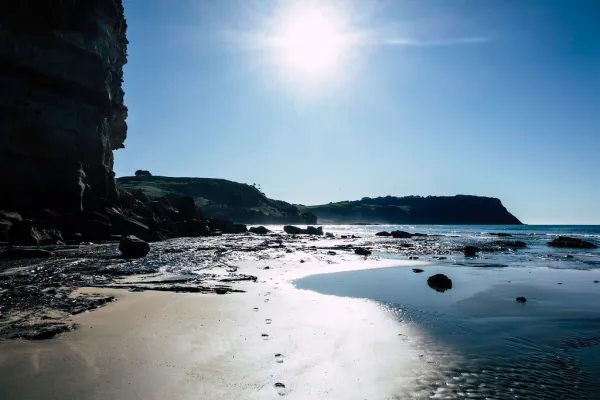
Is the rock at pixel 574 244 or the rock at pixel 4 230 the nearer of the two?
the rock at pixel 4 230

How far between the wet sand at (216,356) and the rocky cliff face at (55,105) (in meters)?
40.0

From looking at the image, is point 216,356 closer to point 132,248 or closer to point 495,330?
point 495,330

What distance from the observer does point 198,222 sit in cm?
6725

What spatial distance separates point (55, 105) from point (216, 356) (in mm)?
51581

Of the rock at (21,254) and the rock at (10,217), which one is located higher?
the rock at (10,217)

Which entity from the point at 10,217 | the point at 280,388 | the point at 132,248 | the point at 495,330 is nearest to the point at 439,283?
the point at 495,330

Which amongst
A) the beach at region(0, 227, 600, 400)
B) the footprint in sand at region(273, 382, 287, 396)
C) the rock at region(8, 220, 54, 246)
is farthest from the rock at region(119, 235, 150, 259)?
the footprint in sand at region(273, 382, 287, 396)

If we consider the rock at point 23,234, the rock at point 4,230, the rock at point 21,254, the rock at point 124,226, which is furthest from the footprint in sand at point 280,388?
the rock at point 124,226

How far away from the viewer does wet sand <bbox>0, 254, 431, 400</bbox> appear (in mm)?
5797

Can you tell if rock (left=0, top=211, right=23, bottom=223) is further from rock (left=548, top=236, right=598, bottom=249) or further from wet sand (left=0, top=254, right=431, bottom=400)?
rock (left=548, top=236, right=598, bottom=249)

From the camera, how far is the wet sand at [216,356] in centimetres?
580

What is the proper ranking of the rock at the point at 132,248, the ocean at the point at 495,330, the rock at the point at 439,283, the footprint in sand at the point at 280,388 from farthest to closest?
the rock at the point at 132,248 < the rock at the point at 439,283 < the ocean at the point at 495,330 < the footprint in sand at the point at 280,388

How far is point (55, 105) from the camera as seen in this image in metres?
46.0

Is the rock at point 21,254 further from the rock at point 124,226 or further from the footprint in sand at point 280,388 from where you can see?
the footprint in sand at point 280,388
